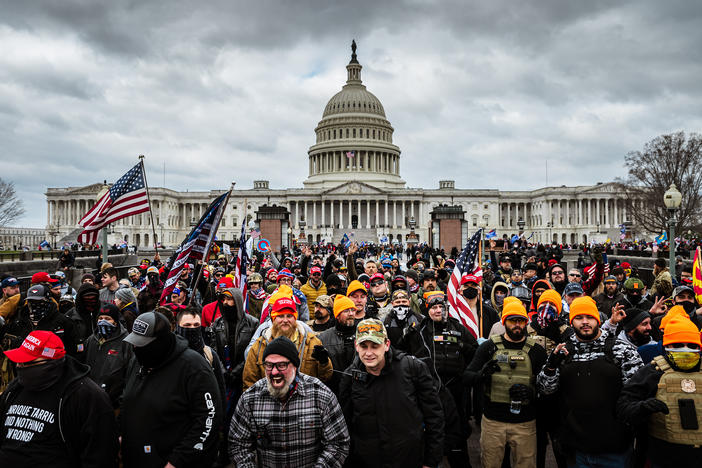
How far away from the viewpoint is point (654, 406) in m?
3.98

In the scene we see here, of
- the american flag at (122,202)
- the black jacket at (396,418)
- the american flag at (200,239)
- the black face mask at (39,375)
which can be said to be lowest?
the black jacket at (396,418)

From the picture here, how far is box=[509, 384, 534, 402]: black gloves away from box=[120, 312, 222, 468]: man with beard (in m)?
2.50

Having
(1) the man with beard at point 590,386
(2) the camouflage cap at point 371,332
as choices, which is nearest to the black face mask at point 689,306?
(1) the man with beard at point 590,386

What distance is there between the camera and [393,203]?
333 feet

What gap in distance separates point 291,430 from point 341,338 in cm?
173

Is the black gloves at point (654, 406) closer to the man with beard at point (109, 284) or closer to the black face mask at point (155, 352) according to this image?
the black face mask at point (155, 352)

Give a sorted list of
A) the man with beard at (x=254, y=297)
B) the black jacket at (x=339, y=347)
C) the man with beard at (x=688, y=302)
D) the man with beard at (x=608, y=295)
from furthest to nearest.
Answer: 1. the man with beard at (x=254, y=297)
2. the man with beard at (x=608, y=295)
3. the man with beard at (x=688, y=302)
4. the black jacket at (x=339, y=347)

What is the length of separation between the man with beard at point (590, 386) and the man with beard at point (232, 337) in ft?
11.2

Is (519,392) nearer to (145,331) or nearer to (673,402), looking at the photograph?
(673,402)

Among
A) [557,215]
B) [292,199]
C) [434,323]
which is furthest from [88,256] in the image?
[557,215]

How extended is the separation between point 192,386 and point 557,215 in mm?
106852

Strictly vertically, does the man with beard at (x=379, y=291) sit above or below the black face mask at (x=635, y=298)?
above

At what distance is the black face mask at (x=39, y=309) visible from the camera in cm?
632

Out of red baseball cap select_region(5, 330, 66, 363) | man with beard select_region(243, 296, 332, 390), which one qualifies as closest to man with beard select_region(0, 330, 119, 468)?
red baseball cap select_region(5, 330, 66, 363)
